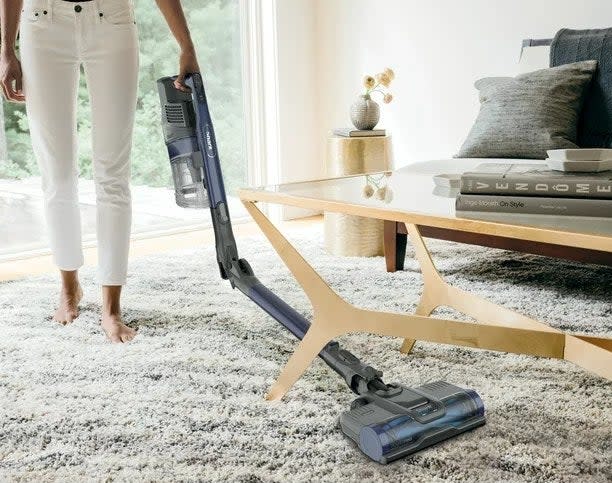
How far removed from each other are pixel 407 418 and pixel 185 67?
3.88 ft

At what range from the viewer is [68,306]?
7.32 ft

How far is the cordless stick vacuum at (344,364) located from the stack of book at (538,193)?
0.44 meters

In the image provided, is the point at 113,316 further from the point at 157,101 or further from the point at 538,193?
the point at 157,101

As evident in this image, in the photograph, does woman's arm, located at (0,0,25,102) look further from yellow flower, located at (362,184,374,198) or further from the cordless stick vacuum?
yellow flower, located at (362,184,374,198)

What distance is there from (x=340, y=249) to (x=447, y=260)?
0.44m

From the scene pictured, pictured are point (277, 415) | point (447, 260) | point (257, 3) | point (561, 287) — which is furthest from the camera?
point (257, 3)

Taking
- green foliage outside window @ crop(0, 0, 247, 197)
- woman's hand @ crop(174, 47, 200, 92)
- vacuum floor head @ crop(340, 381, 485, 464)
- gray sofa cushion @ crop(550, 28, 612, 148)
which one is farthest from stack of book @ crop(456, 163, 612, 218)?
green foliage outside window @ crop(0, 0, 247, 197)

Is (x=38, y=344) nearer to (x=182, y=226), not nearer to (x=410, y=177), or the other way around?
(x=410, y=177)

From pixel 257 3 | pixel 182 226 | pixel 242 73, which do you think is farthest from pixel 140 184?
pixel 257 3

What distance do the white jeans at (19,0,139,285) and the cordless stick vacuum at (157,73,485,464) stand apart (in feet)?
0.47

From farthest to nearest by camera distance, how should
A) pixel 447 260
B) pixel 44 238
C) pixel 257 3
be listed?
1. pixel 257 3
2. pixel 44 238
3. pixel 447 260

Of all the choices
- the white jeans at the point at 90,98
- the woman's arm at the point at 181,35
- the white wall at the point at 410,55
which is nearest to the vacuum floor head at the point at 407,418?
the white jeans at the point at 90,98

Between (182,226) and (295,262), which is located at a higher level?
(295,262)

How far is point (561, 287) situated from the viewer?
2.47m
